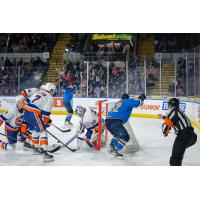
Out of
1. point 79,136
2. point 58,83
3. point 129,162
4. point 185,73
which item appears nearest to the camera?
point 129,162

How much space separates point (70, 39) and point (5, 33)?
734 mm

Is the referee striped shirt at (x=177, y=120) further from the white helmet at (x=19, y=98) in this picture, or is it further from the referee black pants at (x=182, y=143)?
the white helmet at (x=19, y=98)

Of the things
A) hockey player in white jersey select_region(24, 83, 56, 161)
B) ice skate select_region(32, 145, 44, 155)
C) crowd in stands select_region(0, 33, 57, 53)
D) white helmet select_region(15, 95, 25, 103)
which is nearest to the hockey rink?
ice skate select_region(32, 145, 44, 155)

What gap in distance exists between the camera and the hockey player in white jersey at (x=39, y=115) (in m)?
3.50

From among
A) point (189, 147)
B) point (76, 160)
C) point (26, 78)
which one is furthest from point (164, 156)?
point (26, 78)

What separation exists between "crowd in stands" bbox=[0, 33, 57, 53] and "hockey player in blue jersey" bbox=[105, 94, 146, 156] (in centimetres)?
95

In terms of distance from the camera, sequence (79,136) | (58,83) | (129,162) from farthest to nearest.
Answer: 1. (58,83)
2. (79,136)
3. (129,162)

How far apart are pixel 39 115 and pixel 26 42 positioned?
93 centimetres

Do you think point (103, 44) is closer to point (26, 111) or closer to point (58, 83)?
point (58, 83)

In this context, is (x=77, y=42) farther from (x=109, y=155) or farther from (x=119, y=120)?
(x=109, y=155)

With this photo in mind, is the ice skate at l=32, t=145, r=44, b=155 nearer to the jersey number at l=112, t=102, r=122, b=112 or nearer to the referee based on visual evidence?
the jersey number at l=112, t=102, r=122, b=112

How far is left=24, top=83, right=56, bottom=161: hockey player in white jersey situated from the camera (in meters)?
3.50

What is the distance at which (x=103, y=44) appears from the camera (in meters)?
4.30

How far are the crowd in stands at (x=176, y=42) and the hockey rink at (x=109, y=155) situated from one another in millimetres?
855
